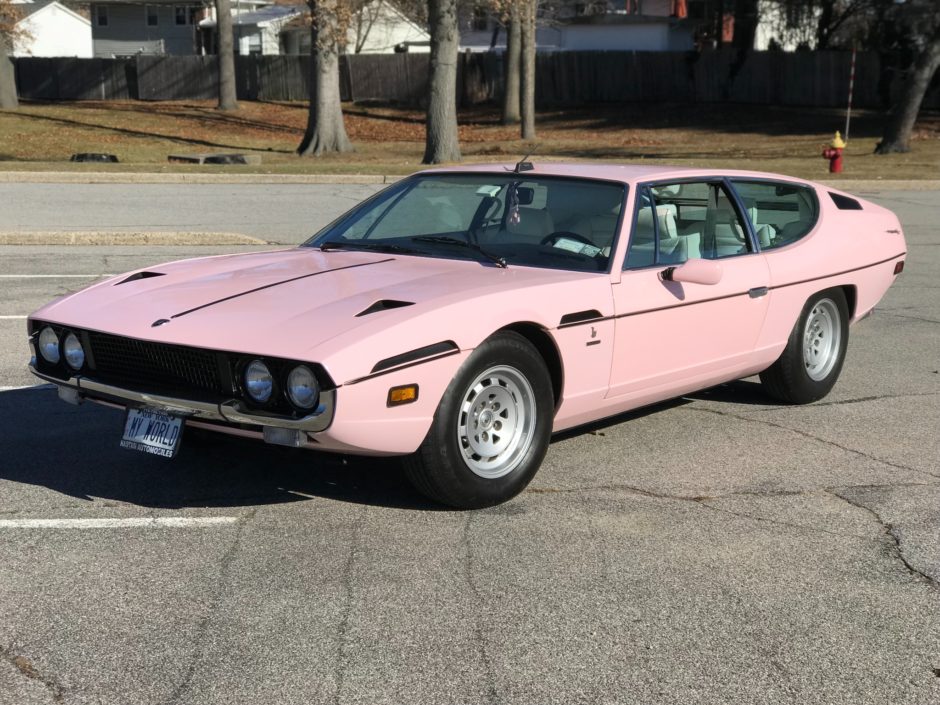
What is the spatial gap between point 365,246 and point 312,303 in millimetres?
1282

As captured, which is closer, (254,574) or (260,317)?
(254,574)

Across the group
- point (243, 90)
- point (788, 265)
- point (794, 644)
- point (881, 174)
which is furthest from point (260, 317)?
point (243, 90)

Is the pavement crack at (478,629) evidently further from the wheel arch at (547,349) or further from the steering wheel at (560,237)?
the steering wheel at (560,237)

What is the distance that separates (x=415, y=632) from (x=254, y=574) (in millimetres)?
782

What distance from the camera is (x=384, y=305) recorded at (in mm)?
5102

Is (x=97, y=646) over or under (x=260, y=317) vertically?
under

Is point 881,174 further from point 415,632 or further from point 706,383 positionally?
point 415,632

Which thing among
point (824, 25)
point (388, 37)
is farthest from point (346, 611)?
point (388, 37)

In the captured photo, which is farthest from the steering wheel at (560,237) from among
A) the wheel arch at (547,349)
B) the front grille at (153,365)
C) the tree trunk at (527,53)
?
the tree trunk at (527,53)

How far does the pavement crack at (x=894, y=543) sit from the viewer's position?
4660 mm

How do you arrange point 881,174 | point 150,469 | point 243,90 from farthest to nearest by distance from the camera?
point 243,90, point 881,174, point 150,469

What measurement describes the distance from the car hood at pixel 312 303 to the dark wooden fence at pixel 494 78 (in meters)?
47.0

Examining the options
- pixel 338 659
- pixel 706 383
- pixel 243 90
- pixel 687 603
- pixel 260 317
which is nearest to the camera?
pixel 338 659

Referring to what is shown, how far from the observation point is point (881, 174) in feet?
83.7
